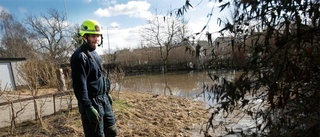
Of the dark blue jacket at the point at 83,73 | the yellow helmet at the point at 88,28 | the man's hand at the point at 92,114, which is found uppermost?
the yellow helmet at the point at 88,28

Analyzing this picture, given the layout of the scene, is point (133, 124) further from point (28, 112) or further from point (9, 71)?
point (9, 71)

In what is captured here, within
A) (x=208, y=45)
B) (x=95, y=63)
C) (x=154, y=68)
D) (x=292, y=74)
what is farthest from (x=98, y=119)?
(x=154, y=68)

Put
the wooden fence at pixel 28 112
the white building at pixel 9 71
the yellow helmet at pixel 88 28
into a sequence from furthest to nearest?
the white building at pixel 9 71 < the wooden fence at pixel 28 112 < the yellow helmet at pixel 88 28

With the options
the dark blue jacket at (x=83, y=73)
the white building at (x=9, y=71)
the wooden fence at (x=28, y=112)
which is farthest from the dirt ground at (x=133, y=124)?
the white building at (x=9, y=71)

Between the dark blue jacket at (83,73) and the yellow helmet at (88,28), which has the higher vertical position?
the yellow helmet at (88,28)

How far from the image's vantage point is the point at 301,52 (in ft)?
6.02

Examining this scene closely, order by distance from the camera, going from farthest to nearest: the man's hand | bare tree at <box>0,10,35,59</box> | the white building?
bare tree at <box>0,10,35,59</box> < the white building < the man's hand

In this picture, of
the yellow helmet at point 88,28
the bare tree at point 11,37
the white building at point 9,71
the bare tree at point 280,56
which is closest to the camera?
the bare tree at point 280,56

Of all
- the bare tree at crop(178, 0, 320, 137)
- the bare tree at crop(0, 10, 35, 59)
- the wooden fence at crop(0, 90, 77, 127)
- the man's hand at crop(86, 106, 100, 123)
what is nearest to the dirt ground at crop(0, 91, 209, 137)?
the wooden fence at crop(0, 90, 77, 127)

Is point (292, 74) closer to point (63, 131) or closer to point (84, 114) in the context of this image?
point (84, 114)

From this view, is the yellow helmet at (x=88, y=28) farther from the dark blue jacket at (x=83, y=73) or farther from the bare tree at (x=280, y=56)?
the bare tree at (x=280, y=56)

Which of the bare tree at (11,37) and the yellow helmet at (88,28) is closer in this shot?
the yellow helmet at (88,28)

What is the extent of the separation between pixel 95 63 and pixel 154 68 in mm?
31354

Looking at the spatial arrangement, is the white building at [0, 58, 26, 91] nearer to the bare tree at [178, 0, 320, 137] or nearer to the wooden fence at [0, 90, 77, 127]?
the wooden fence at [0, 90, 77, 127]
